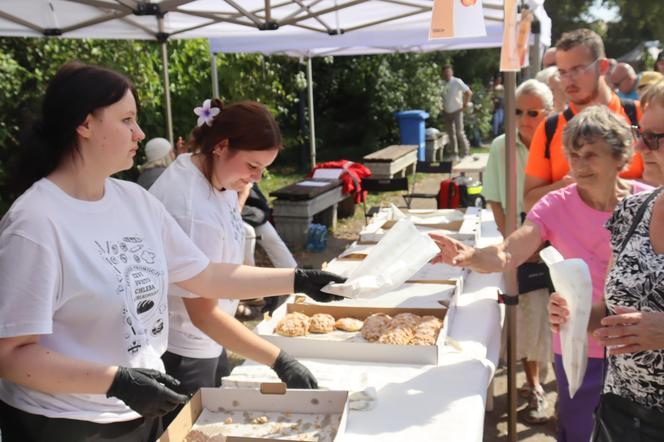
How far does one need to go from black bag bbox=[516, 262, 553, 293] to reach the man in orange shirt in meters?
0.43

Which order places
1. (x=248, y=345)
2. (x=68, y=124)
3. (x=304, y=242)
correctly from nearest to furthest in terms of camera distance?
(x=68, y=124)
(x=248, y=345)
(x=304, y=242)

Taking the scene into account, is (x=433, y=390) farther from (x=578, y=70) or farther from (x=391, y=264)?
(x=578, y=70)

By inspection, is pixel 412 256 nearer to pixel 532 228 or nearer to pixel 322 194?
pixel 532 228

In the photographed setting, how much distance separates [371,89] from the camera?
15281 millimetres

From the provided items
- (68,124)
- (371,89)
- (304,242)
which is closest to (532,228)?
(68,124)

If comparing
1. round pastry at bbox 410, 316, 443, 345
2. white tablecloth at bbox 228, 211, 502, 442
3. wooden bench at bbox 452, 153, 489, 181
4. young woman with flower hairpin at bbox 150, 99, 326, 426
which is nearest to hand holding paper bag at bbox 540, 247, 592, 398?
white tablecloth at bbox 228, 211, 502, 442

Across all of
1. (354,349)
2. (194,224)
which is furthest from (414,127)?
(194,224)

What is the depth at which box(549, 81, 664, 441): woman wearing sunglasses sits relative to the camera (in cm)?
160

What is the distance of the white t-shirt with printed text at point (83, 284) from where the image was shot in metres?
1.35

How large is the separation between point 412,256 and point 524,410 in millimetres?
1994

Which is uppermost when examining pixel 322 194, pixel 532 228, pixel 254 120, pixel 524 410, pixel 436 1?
pixel 436 1

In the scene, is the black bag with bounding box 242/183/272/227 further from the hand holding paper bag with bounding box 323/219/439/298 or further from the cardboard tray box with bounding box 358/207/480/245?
the hand holding paper bag with bounding box 323/219/439/298

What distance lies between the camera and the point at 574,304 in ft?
5.53

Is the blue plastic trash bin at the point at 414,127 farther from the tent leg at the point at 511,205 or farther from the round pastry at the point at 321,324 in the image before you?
the round pastry at the point at 321,324
